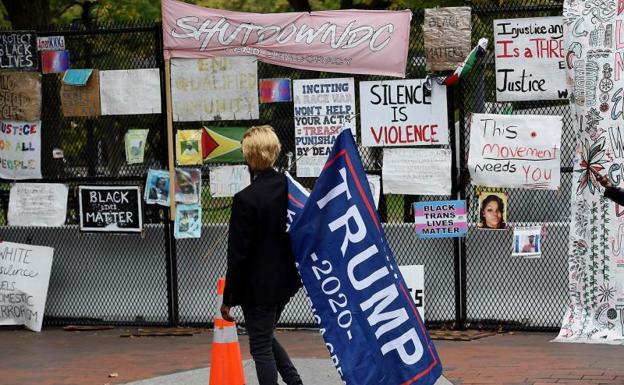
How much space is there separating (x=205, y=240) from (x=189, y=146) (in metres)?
0.93

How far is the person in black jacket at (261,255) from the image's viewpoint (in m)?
6.58

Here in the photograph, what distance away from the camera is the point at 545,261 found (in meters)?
10.1

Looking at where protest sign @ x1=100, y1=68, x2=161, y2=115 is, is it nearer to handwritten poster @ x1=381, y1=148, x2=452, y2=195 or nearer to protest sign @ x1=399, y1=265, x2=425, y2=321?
handwritten poster @ x1=381, y1=148, x2=452, y2=195

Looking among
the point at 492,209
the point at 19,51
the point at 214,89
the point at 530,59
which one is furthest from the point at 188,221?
the point at 530,59

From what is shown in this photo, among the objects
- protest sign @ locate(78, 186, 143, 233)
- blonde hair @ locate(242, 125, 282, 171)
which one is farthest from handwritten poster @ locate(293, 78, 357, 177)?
blonde hair @ locate(242, 125, 282, 171)

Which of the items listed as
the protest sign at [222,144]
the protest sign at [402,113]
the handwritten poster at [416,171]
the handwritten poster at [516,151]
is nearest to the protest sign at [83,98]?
the protest sign at [222,144]

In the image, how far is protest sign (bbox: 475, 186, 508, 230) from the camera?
985 cm

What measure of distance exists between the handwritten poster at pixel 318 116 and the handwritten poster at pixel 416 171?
0.45 metres

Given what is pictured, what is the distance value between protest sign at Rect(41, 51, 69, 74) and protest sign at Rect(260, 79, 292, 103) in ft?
6.28

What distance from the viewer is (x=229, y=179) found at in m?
10.4

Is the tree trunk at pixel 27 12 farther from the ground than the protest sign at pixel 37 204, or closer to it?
farther from the ground

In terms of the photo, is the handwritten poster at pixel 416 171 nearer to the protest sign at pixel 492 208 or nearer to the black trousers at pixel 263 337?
the protest sign at pixel 492 208

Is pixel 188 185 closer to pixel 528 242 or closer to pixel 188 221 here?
pixel 188 221

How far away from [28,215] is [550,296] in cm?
490
